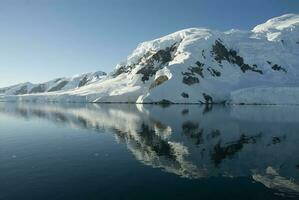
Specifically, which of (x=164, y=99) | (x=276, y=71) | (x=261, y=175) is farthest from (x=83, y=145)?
(x=276, y=71)

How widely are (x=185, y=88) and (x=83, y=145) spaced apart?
10867 cm

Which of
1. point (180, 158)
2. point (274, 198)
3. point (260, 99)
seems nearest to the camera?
point (274, 198)

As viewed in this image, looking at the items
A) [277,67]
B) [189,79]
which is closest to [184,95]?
[189,79]

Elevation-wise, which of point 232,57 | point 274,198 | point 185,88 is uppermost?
point 232,57

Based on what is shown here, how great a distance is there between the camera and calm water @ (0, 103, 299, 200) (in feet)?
87.9

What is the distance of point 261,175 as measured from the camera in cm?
3147

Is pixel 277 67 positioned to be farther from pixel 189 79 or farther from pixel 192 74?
pixel 189 79

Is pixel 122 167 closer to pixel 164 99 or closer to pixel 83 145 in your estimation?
pixel 83 145

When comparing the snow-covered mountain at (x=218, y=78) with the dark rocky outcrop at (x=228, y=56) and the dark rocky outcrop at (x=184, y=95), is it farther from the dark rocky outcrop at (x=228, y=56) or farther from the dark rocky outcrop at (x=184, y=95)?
the dark rocky outcrop at (x=184, y=95)

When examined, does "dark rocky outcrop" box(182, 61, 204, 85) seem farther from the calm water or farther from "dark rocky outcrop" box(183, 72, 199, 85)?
the calm water

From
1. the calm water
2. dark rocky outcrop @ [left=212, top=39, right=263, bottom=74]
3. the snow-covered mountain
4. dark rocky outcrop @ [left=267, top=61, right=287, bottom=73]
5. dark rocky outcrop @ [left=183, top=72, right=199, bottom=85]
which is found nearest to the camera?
the calm water

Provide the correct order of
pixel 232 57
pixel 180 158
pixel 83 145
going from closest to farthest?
pixel 180 158 → pixel 83 145 → pixel 232 57

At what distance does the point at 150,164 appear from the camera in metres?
35.2

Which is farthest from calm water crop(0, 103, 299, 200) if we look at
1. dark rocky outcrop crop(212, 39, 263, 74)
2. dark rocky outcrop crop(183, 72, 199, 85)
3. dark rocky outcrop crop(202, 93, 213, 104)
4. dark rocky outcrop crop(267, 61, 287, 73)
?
dark rocky outcrop crop(267, 61, 287, 73)
